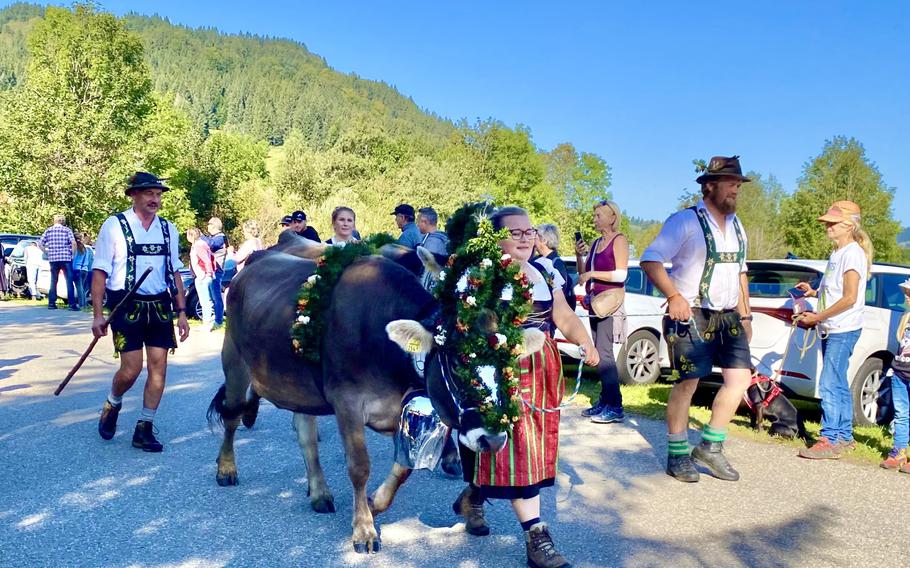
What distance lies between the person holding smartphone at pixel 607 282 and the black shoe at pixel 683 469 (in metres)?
1.76

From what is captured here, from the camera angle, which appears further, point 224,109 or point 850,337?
point 224,109

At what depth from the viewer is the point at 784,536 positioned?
4.48m

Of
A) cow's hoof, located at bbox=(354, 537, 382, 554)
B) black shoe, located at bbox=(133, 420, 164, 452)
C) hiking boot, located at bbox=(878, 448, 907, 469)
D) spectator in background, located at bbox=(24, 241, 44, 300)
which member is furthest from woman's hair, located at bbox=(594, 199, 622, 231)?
spectator in background, located at bbox=(24, 241, 44, 300)

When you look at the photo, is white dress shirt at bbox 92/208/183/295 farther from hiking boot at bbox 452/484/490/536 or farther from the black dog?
the black dog

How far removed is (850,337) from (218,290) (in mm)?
12058

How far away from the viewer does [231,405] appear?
5.44m

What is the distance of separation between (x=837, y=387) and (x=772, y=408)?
0.93m

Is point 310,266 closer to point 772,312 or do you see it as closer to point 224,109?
point 772,312

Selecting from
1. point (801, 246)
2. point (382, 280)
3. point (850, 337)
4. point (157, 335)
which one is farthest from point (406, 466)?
point (801, 246)

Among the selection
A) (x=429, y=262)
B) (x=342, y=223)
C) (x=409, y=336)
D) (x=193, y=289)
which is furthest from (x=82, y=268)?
(x=409, y=336)

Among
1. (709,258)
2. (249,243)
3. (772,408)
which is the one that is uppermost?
(249,243)

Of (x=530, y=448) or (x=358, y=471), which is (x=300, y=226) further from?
(x=530, y=448)

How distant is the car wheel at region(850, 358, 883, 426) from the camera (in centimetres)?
749

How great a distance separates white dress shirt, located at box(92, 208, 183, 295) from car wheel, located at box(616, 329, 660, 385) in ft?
19.1
